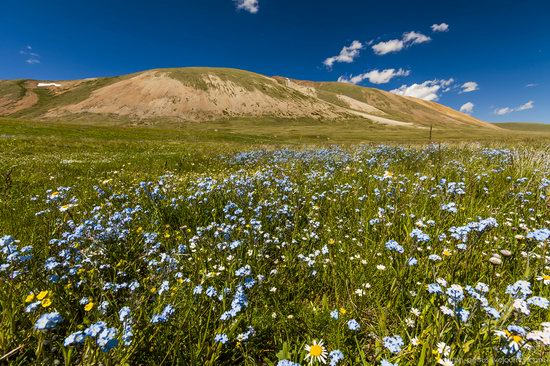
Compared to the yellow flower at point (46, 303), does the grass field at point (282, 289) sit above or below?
below

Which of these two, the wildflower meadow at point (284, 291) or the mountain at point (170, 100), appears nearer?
the wildflower meadow at point (284, 291)

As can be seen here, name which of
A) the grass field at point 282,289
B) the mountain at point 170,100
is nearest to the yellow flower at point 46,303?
the grass field at point 282,289

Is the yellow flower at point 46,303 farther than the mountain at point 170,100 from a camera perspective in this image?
No

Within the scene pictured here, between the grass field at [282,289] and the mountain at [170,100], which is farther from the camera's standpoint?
the mountain at [170,100]

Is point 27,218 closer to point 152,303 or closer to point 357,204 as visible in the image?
point 152,303

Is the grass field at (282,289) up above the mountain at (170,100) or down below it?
below

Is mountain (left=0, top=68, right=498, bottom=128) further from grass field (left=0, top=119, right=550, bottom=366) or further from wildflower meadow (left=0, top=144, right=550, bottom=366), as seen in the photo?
wildflower meadow (left=0, top=144, right=550, bottom=366)

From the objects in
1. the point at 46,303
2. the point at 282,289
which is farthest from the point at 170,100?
the point at 46,303

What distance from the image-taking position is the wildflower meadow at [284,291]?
2.15m

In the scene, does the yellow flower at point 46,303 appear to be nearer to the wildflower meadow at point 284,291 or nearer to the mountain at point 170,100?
the wildflower meadow at point 284,291

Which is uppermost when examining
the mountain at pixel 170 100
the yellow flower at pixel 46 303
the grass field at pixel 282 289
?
the mountain at pixel 170 100

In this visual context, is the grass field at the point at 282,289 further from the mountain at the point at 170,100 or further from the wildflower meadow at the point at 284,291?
the mountain at the point at 170,100

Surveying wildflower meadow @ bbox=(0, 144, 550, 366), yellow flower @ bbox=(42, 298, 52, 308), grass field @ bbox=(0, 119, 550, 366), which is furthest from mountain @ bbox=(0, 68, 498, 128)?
yellow flower @ bbox=(42, 298, 52, 308)

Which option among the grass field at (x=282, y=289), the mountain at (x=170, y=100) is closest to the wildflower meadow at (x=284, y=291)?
the grass field at (x=282, y=289)
